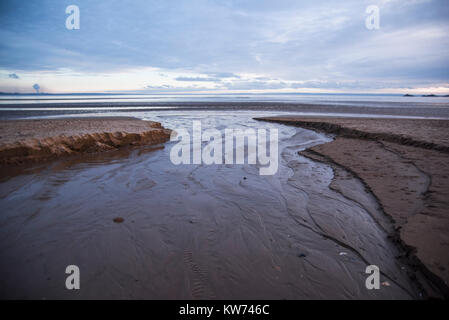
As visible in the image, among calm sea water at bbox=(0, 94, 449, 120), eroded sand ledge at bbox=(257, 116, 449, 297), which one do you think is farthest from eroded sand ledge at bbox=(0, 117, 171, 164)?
calm sea water at bbox=(0, 94, 449, 120)

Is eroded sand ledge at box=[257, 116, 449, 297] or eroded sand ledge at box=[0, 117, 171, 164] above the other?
eroded sand ledge at box=[0, 117, 171, 164]

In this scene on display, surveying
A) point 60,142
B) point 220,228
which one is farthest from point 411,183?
point 60,142

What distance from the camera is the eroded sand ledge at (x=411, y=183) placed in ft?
9.84

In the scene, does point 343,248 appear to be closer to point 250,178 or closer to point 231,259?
point 231,259

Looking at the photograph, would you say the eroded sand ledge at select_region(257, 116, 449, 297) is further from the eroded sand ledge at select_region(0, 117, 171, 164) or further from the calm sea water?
the calm sea water

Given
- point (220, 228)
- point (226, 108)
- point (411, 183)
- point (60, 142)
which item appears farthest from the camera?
point (226, 108)

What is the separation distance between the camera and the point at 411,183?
17.9ft

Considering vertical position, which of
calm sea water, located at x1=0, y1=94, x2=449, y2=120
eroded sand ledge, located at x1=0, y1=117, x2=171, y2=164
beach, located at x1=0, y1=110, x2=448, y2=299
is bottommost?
beach, located at x1=0, y1=110, x2=448, y2=299

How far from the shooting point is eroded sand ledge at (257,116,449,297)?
2998 mm

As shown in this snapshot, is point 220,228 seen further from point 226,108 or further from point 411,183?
point 226,108

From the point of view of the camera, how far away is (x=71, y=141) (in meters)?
8.34

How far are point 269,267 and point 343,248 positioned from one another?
134 cm

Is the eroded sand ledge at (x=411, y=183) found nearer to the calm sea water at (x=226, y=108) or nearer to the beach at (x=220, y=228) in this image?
the beach at (x=220, y=228)
